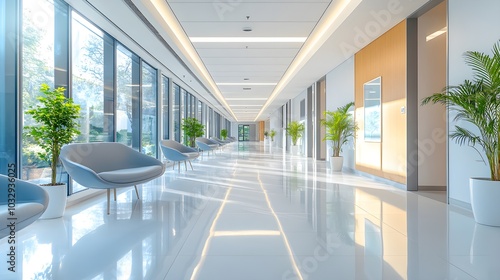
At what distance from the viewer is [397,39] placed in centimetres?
649

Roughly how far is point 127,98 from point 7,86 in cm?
412

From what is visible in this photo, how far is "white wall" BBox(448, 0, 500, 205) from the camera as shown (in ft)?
13.6

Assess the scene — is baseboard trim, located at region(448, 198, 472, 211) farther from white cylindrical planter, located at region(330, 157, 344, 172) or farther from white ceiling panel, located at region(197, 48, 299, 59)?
white ceiling panel, located at region(197, 48, 299, 59)

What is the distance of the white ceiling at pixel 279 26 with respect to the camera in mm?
5824

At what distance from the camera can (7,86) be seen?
12.6 feet

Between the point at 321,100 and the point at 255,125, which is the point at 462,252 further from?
the point at 255,125

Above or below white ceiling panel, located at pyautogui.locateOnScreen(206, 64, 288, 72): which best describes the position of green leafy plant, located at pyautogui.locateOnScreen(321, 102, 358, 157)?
below

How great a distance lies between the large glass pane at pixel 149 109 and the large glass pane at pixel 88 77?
9.05ft

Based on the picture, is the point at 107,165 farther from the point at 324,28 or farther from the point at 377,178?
the point at 377,178

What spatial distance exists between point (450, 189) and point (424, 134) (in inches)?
57.9

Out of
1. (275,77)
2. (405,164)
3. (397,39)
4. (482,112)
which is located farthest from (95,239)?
(275,77)

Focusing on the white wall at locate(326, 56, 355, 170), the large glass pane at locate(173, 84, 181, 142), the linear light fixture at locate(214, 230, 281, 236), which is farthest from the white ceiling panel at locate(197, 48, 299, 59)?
the linear light fixture at locate(214, 230, 281, 236)

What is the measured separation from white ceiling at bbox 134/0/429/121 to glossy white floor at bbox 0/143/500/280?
3.23m

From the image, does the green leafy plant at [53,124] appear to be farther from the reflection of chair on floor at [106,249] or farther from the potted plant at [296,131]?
the potted plant at [296,131]
